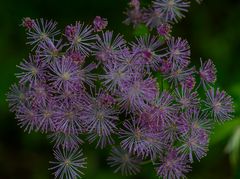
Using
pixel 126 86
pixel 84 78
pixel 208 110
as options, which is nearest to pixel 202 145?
pixel 208 110

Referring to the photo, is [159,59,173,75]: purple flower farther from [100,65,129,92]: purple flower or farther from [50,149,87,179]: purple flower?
[50,149,87,179]: purple flower

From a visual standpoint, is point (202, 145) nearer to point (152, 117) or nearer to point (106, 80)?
point (152, 117)

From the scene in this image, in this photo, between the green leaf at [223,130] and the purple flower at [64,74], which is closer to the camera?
the purple flower at [64,74]

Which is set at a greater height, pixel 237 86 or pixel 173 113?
pixel 237 86

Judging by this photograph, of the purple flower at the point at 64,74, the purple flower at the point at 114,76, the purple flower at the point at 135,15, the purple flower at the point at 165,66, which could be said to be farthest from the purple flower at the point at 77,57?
the purple flower at the point at 165,66

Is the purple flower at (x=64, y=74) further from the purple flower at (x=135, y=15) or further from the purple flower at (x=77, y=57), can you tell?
the purple flower at (x=135, y=15)

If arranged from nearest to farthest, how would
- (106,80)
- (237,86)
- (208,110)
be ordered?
1. (106,80)
2. (208,110)
3. (237,86)

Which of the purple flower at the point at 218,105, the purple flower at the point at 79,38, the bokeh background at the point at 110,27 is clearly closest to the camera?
the purple flower at the point at 79,38
